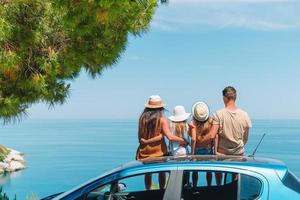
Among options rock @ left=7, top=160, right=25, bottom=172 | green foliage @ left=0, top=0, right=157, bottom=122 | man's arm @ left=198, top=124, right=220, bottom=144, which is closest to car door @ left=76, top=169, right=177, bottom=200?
man's arm @ left=198, top=124, right=220, bottom=144

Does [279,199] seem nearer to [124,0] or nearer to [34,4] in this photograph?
[124,0]

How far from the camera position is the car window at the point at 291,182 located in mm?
4480

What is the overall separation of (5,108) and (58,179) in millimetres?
72956

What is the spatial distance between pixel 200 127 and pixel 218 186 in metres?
2.27

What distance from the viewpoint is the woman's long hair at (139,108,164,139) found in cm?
713

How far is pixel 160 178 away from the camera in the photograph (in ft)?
15.9

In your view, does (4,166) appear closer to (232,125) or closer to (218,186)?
(232,125)

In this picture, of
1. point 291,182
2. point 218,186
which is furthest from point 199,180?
point 291,182

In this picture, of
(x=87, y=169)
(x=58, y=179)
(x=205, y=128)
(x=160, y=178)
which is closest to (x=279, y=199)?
(x=160, y=178)

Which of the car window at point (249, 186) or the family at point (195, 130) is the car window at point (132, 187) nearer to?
the car window at point (249, 186)

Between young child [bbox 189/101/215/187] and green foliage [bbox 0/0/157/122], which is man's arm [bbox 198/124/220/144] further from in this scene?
green foliage [bbox 0/0/157/122]

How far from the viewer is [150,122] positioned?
713 cm

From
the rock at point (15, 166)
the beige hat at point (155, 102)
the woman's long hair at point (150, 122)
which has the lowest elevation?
the rock at point (15, 166)

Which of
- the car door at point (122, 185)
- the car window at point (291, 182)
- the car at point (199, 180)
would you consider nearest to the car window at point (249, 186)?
the car at point (199, 180)
